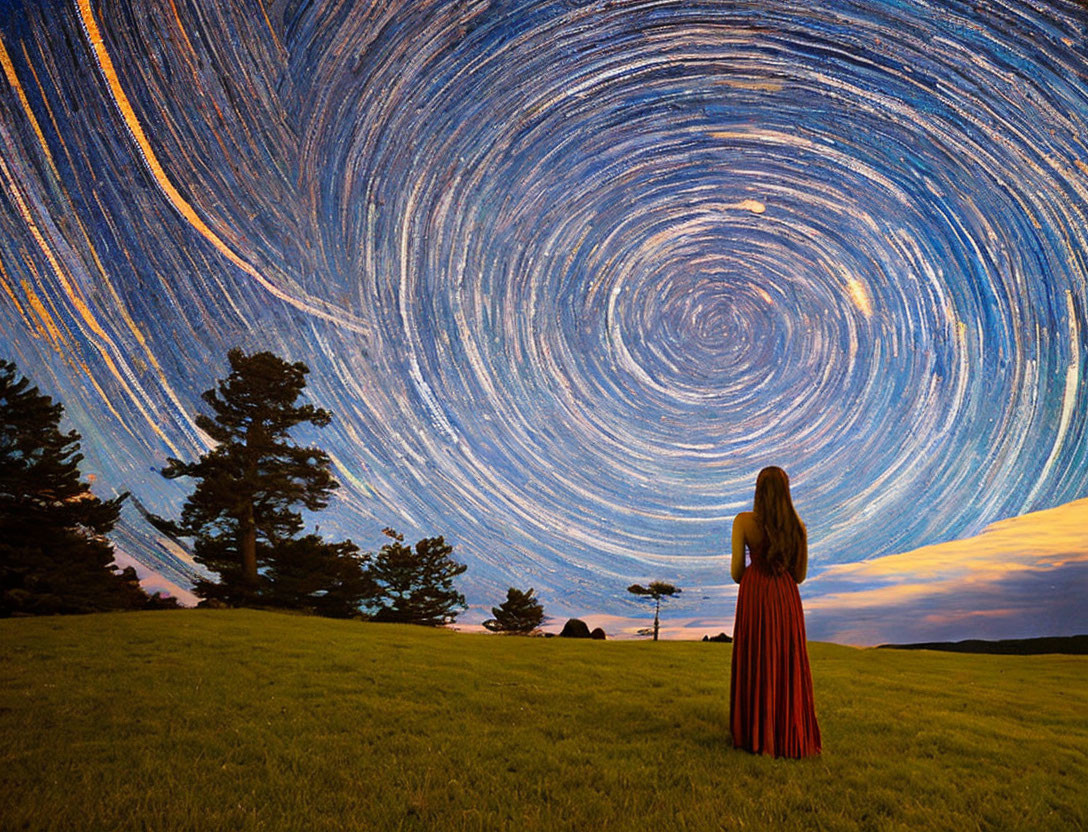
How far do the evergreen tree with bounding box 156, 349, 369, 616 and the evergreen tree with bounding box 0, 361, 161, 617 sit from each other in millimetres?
3357

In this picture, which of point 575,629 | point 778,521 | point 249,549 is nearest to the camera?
point 778,521

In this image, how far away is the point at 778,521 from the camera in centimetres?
727

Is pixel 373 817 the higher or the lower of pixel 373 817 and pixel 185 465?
the lower

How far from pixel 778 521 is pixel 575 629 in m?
40.8

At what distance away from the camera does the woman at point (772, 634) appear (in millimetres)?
7145

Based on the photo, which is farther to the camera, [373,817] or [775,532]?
[775,532]

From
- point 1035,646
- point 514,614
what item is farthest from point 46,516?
point 1035,646

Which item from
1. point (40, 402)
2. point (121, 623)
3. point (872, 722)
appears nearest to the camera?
point (872, 722)

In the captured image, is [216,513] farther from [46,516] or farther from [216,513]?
[46,516]

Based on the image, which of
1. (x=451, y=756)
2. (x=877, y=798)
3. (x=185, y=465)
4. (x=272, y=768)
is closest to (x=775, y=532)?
(x=877, y=798)

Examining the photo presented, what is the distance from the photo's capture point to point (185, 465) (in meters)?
30.7

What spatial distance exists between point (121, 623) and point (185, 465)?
14.0m

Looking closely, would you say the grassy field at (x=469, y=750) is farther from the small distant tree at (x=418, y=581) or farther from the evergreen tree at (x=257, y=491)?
the small distant tree at (x=418, y=581)

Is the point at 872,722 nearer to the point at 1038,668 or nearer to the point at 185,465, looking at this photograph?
the point at 1038,668
